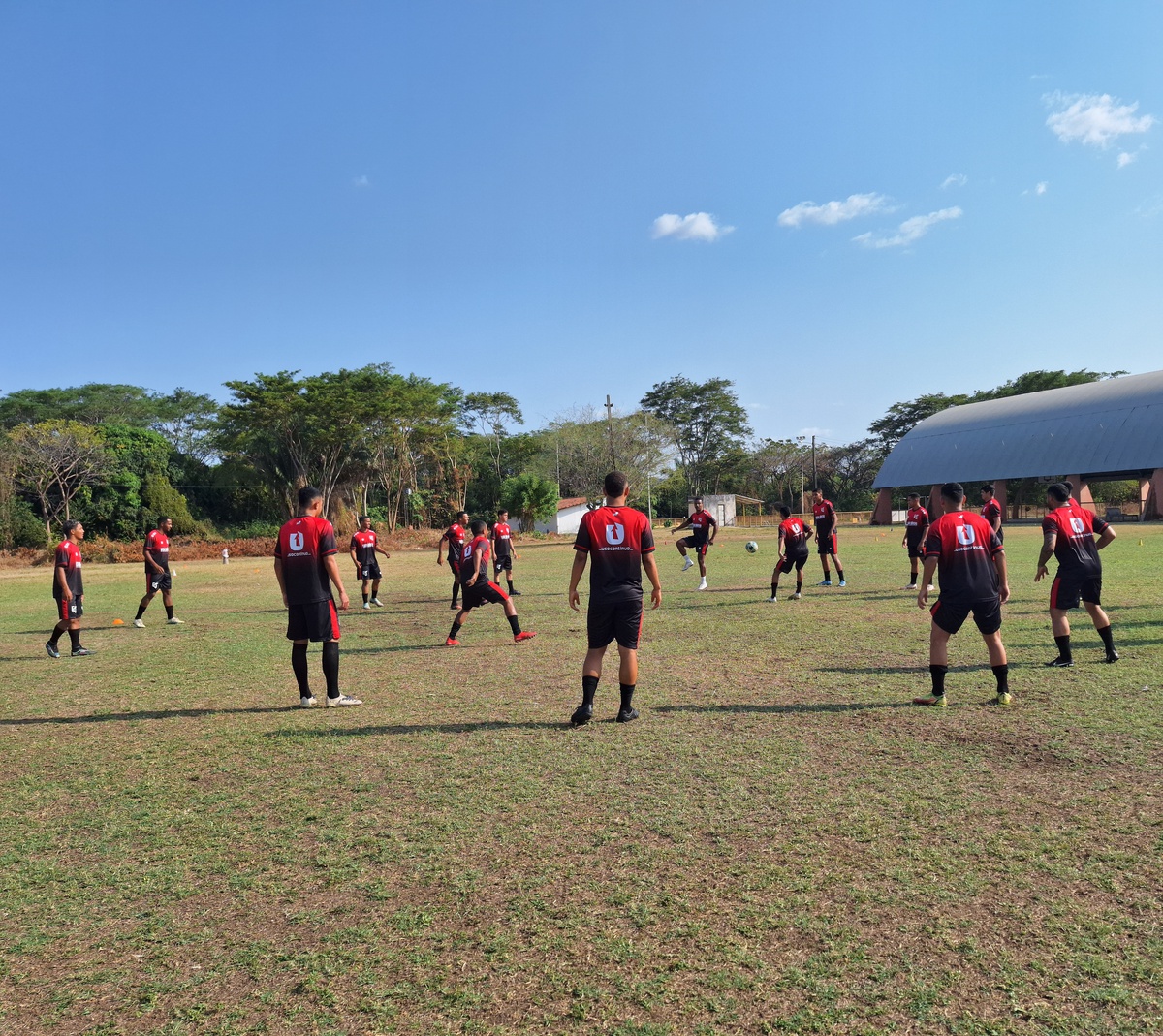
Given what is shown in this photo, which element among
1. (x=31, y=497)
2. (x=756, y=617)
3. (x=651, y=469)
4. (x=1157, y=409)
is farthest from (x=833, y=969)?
(x=651, y=469)

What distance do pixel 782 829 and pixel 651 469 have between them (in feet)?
215

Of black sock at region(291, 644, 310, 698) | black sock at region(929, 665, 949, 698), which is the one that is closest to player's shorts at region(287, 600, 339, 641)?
black sock at region(291, 644, 310, 698)

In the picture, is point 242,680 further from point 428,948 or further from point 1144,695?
point 1144,695

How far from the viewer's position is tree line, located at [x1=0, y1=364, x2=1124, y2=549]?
43938 mm

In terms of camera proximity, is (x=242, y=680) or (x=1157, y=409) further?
(x=1157, y=409)

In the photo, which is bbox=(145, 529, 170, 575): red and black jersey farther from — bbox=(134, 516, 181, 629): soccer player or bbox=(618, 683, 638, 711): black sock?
bbox=(618, 683, 638, 711): black sock

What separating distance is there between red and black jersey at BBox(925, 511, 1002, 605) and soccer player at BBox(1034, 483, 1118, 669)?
1.89 metres

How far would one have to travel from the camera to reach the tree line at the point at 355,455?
144ft

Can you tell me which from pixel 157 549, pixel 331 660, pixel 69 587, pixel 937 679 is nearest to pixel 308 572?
pixel 331 660

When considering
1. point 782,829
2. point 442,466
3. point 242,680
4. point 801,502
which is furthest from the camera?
point 801,502

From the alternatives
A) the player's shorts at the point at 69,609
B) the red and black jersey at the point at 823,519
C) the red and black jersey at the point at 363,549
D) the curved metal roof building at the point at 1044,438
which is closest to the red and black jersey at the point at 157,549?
the player's shorts at the point at 69,609

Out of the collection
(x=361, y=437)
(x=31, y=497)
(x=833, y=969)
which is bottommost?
(x=833, y=969)

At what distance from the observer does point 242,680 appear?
8.85 m

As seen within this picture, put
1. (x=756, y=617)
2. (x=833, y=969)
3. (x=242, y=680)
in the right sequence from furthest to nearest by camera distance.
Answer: (x=756, y=617) < (x=242, y=680) < (x=833, y=969)
